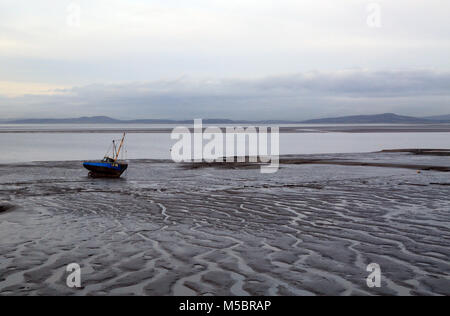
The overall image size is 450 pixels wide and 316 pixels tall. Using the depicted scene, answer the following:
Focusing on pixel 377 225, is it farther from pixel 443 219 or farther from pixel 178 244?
pixel 178 244

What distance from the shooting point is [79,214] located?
16.9 meters

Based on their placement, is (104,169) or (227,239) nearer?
(227,239)

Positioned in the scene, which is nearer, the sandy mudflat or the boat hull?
the sandy mudflat

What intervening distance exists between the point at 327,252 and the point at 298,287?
2.79 metres

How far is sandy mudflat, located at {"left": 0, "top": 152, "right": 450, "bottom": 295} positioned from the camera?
29.1ft

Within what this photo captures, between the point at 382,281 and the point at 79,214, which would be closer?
the point at 382,281

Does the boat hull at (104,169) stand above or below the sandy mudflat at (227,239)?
above

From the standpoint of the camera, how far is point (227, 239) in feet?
41.3

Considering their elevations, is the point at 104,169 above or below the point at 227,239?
above

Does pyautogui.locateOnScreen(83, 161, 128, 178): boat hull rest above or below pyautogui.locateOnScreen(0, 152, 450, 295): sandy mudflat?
above

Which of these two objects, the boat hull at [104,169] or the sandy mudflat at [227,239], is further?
the boat hull at [104,169]

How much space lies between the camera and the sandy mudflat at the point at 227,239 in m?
8.86

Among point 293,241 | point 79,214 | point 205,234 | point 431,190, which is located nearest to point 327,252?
point 293,241
